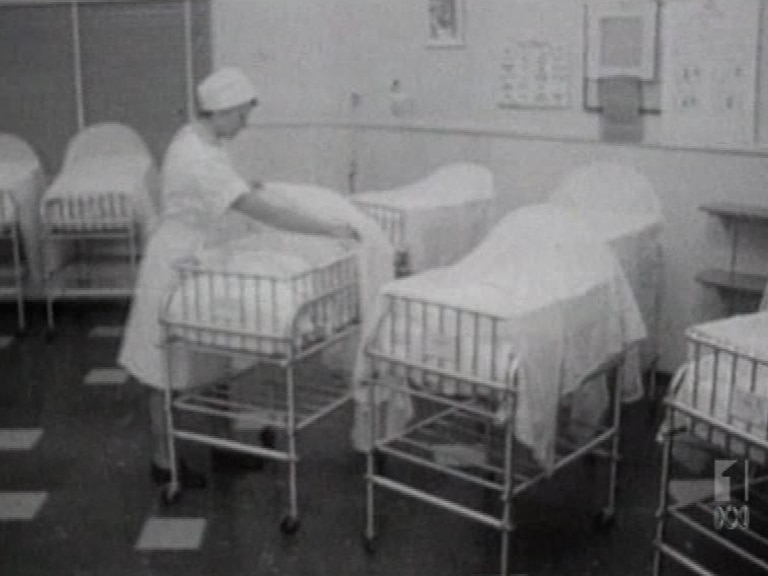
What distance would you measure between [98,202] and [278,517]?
2223 millimetres

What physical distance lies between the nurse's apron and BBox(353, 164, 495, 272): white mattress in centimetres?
108

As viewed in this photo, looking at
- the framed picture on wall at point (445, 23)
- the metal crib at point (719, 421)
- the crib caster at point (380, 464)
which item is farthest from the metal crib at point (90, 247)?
the metal crib at point (719, 421)

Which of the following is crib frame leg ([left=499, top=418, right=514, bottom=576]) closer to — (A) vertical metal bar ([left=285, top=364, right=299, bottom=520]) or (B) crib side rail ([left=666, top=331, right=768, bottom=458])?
(B) crib side rail ([left=666, top=331, right=768, bottom=458])

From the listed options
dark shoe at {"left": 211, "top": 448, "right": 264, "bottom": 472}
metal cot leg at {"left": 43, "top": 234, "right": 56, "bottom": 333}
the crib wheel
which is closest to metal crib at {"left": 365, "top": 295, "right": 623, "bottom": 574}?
the crib wheel

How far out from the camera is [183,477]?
346cm

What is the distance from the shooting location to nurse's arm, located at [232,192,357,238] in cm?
317

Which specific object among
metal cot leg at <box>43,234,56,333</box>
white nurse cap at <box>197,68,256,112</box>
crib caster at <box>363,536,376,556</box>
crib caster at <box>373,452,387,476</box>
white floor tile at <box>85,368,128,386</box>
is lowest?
crib caster at <box>363,536,376,556</box>

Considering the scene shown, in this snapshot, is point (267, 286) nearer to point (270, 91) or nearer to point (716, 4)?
point (716, 4)

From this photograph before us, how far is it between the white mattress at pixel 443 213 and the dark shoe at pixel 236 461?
1.03m

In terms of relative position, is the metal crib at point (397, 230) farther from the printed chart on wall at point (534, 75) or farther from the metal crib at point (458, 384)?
the metal crib at point (458, 384)

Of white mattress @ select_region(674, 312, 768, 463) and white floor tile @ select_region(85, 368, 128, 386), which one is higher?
white mattress @ select_region(674, 312, 768, 463)

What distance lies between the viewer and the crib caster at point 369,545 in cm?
299

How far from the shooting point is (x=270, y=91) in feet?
18.1

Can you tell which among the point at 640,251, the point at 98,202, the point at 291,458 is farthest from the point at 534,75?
the point at 291,458
